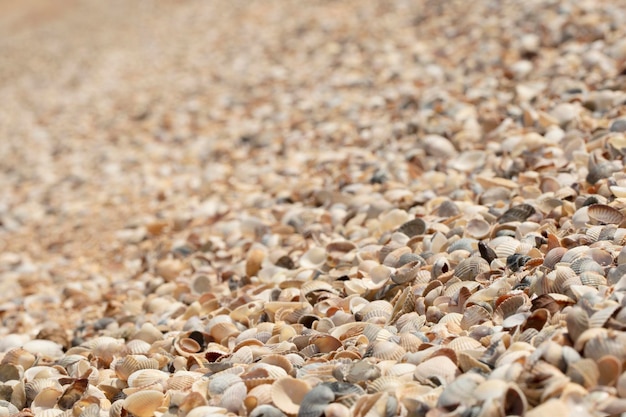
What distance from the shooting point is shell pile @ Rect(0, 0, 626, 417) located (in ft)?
8.14

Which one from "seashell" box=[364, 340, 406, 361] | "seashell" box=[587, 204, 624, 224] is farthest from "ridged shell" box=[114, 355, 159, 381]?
"seashell" box=[587, 204, 624, 224]

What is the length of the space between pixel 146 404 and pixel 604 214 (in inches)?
81.3

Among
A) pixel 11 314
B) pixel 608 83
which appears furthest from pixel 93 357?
pixel 608 83

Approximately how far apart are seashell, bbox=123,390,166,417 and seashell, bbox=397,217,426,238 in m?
1.62

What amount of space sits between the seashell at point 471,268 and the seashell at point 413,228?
59 cm

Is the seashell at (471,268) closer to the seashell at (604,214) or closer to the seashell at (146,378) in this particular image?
the seashell at (604,214)

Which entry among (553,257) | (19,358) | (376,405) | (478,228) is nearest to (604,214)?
(553,257)

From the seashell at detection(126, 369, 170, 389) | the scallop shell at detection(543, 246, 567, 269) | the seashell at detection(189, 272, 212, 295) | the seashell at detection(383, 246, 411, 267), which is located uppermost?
the scallop shell at detection(543, 246, 567, 269)

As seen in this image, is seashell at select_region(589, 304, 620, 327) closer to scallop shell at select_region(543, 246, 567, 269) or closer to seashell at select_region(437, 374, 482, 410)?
seashell at select_region(437, 374, 482, 410)

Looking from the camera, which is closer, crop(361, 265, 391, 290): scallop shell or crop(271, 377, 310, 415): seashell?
crop(271, 377, 310, 415): seashell

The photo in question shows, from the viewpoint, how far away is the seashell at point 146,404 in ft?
8.73

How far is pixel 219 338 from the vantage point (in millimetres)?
3301

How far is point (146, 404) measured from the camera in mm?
2662

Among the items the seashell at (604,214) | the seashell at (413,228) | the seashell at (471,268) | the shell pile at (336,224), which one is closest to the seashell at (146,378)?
the shell pile at (336,224)
